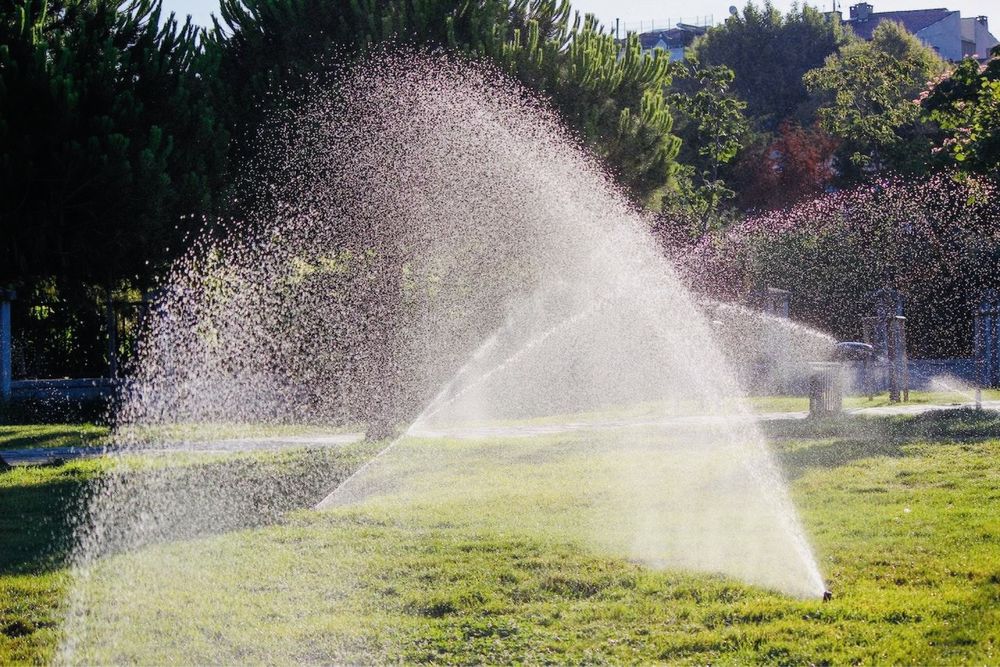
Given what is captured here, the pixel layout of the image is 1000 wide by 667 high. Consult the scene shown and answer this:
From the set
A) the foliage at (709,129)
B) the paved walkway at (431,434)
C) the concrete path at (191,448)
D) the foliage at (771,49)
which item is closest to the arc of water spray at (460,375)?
the paved walkway at (431,434)

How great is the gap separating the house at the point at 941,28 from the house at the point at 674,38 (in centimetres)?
1109

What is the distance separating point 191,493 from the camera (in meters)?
10.2

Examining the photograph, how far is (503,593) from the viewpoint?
623cm

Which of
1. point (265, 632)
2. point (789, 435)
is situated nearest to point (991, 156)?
point (789, 435)

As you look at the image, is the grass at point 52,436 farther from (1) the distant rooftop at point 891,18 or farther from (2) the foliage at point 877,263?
(1) the distant rooftop at point 891,18

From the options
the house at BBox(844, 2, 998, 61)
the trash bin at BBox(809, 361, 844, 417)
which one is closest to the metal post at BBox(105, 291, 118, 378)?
the trash bin at BBox(809, 361, 844, 417)

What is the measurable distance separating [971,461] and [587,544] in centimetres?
532

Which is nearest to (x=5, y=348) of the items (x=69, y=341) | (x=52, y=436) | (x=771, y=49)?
(x=69, y=341)

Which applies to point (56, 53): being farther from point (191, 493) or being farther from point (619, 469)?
point (619, 469)

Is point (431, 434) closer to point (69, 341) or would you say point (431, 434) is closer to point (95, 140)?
point (95, 140)

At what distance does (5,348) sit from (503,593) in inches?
605

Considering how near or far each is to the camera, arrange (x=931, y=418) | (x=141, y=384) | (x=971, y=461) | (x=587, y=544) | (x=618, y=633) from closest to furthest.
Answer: (x=618, y=633) → (x=587, y=544) → (x=971, y=461) → (x=931, y=418) → (x=141, y=384)

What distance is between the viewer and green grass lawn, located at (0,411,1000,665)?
17.2 feet

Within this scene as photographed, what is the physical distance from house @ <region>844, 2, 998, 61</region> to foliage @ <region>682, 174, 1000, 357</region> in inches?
1619
